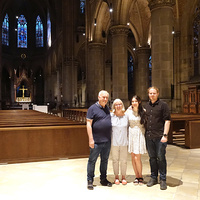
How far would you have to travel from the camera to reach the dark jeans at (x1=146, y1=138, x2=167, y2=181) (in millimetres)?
3996

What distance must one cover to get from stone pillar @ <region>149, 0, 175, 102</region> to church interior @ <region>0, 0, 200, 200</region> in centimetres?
4

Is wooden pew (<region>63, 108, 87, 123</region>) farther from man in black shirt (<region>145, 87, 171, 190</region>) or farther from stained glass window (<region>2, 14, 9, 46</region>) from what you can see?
stained glass window (<region>2, 14, 9, 46</region>)

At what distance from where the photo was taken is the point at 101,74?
21.1 m

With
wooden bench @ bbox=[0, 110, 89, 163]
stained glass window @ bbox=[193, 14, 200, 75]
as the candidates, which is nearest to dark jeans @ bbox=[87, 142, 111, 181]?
wooden bench @ bbox=[0, 110, 89, 163]

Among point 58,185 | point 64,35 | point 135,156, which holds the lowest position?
point 58,185

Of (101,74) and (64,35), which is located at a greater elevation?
(64,35)

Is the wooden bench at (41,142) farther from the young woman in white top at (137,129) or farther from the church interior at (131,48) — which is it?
the church interior at (131,48)

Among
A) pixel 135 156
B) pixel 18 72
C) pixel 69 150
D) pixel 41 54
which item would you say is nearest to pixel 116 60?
pixel 69 150

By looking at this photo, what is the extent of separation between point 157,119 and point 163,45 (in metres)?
7.64

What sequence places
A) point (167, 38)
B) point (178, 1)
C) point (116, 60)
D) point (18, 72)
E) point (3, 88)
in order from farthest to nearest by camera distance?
1. point (3, 88)
2. point (18, 72)
3. point (178, 1)
4. point (116, 60)
5. point (167, 38)

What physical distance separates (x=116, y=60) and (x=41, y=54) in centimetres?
3501

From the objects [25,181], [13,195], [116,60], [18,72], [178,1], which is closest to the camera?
[13,195]

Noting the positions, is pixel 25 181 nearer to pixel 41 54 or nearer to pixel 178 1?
pixel 178 1

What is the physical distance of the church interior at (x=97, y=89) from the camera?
4.35 meters
